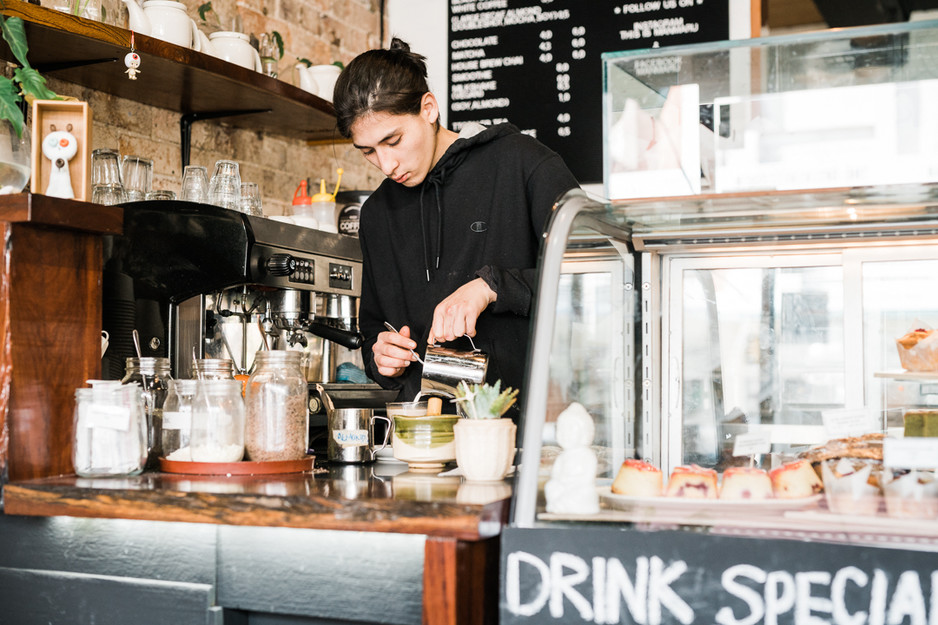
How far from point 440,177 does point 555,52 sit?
155cm

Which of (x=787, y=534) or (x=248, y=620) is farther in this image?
(x=248, y=620)

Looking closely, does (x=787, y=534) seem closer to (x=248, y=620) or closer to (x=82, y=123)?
(x=248, y=620)

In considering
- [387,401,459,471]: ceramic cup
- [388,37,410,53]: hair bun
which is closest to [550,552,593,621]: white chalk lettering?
[387,401,459,471]: ceramic cup

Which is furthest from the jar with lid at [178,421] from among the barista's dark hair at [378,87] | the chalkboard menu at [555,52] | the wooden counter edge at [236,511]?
the chalkboard menu at [555,52]

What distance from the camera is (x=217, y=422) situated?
156cm

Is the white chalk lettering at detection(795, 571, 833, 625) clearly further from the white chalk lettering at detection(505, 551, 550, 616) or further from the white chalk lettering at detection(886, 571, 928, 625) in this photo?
the white chalk lettering at detection(505, 551, 550, 616)

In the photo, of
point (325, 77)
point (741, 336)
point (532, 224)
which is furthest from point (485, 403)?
point (325, 77)

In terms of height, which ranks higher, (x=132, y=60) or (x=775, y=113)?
(x=132, y=60)

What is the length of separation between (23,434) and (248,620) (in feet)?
1.65

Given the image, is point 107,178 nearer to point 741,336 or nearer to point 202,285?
point 202,285

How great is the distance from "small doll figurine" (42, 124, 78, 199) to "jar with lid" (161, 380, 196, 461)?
392 millimetres

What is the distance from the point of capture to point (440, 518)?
1191mm

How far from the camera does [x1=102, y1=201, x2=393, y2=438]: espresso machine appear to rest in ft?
7.15

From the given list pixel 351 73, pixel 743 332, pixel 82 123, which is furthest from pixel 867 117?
pixel 82 123
